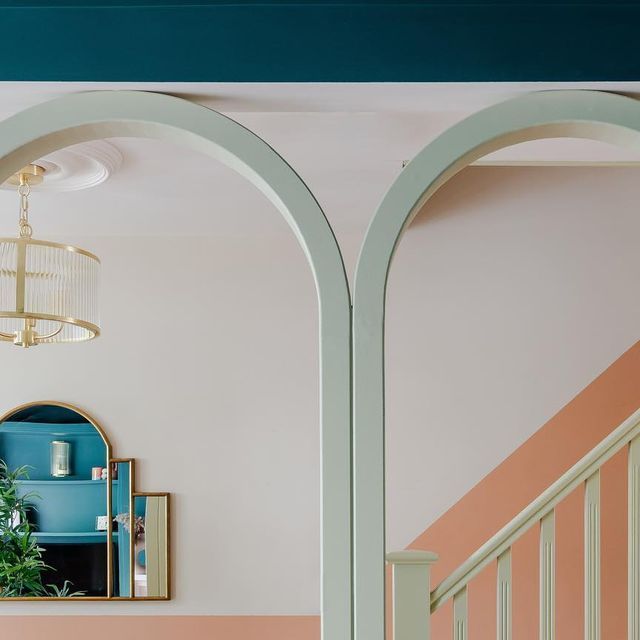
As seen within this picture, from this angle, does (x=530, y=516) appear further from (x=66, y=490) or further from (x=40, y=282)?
(x=66, y=490)

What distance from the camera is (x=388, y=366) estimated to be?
14.5 ft

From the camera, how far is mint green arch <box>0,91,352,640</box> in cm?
198

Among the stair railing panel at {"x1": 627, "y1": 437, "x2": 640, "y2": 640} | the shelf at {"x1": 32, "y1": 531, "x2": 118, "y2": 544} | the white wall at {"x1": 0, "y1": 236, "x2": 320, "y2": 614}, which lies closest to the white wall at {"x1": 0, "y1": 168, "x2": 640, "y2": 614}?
the white wall at {"x1": 0, "y1": 236, "x2": 320, "y2": 614}

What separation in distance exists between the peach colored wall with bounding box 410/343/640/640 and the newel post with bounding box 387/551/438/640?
1604mm

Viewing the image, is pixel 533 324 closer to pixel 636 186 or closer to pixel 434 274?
pixel 434 274

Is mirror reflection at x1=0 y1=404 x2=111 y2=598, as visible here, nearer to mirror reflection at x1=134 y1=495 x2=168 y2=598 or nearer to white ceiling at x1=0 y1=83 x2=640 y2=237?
mirror reflection at x1=134 y1=495 x2=168 y2=598

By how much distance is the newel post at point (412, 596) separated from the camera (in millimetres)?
2721

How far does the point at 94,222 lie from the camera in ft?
14.6

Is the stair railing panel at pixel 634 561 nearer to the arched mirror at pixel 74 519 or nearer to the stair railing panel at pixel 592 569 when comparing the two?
the stair railing panel at pixel 592 569

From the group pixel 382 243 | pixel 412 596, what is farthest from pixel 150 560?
pixel 382 243

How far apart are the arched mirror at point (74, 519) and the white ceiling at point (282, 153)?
3.32ft

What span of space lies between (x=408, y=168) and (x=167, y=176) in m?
1.93

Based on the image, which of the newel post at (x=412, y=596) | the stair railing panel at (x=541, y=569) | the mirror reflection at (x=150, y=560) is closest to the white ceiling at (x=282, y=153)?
the stair railing panel at (x=541, y=569)

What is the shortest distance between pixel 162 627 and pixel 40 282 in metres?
1.93
